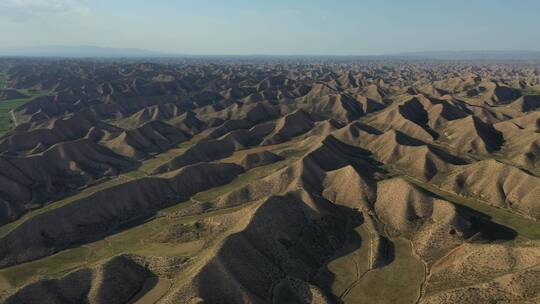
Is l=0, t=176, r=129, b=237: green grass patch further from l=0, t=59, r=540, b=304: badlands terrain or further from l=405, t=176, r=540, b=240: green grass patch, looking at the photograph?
l=405, t=176, r=540, b=240: green grass patch

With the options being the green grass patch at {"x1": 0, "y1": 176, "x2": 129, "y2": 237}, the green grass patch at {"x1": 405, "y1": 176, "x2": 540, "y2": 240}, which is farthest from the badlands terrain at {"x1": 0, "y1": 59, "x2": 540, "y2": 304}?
the green grass patch at {"x1": 0, "y1": 176, "x2": 129, "y2": 237}

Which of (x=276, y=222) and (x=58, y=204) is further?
(x=58, y=204)

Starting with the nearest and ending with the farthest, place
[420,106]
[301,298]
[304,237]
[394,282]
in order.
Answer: [301,298] < [394,282] < [304,237] < [420,106]

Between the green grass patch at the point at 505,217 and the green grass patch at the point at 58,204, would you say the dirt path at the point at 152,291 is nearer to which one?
the green grass patch at the point at 58,204

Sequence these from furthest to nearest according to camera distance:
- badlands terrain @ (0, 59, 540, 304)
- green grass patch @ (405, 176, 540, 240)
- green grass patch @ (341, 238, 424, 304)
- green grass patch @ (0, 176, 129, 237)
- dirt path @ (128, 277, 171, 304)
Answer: green grass patch @ (0, 176, 129, 237), green grass patch @ (405, 176, 540, 240), green grass patch @ (341, 238, 424, 304), badlands terrain @ (0, 59, 540, 304), dirt path @ (128, 277, 171, 304)

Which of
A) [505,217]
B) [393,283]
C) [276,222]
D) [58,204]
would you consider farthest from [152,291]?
[505,217]

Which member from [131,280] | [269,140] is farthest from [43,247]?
[269,140]

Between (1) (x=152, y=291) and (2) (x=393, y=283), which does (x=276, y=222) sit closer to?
(2) (x=393, y=283)

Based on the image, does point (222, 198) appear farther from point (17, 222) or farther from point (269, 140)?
point (269, 140)
